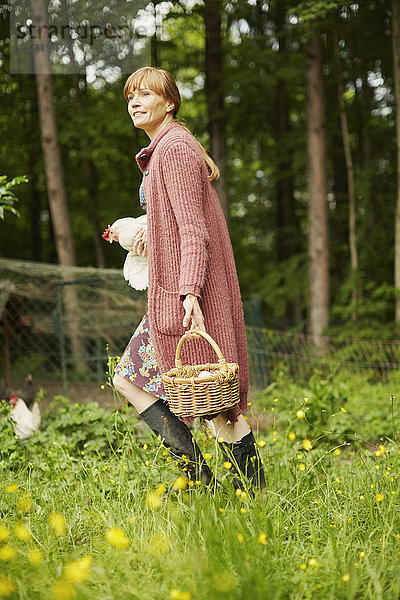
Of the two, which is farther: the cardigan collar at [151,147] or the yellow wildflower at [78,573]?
the cardigan collar at [151,147]

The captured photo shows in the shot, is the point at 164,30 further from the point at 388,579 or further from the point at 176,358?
the point at 388,579

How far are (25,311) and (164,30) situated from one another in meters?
7.35

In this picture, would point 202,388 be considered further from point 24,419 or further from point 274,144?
point 274,144

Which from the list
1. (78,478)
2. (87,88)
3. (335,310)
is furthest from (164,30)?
(78,478)

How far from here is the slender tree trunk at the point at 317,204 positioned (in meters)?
8.45

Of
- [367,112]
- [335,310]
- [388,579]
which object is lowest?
[388,579]

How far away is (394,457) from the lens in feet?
8.96

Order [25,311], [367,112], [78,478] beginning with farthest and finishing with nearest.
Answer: [367,112]
[25,311]
[78,478]

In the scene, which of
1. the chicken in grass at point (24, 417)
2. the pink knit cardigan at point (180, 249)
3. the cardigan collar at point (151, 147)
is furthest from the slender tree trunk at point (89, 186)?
the pink knit cardigan at point (180, 249)

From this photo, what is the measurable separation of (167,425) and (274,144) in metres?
10.1

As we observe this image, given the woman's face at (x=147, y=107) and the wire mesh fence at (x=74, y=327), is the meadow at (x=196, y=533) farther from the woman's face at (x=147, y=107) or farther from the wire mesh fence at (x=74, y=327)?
the wire mesh fence at (x=74, y=327)

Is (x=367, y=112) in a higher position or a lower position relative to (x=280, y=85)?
lower

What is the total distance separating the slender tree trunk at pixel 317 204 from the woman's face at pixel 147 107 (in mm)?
6267

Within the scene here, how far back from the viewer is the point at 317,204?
8.56m
